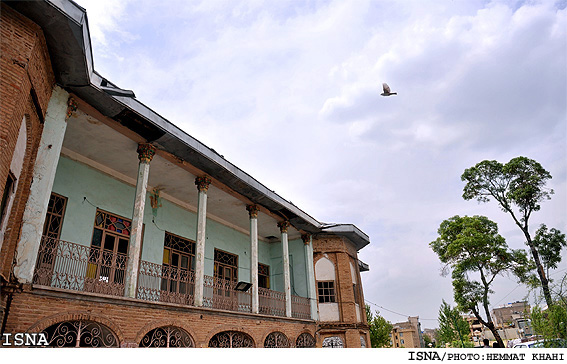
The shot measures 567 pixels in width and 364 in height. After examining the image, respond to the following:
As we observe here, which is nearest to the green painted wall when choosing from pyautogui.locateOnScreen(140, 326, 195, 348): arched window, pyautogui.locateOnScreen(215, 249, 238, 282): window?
pyautogui.locateOnScreen(215, 249, 238, 282): window

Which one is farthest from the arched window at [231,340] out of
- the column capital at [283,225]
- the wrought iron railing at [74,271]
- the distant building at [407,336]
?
the distant building at [407,336]

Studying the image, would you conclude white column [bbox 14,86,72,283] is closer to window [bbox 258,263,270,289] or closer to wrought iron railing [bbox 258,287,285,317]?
wrought iron railing [bbox 258,287,285,317]

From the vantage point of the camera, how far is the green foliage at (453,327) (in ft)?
72.7

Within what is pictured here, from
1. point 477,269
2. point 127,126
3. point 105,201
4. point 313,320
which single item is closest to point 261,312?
point 313,320

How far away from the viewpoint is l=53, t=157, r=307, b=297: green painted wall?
9930 millimetres

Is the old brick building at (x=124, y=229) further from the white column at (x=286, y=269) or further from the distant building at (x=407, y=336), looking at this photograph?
the distant building at (x=407, y=336)

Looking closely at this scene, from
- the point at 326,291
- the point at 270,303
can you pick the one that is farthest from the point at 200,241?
the point at 326,291

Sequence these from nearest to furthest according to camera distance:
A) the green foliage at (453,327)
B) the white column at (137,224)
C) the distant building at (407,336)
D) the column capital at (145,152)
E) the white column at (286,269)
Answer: the white column at (137,224) → the column capital at (145,152) → the white column at (286,269) → the green foliage at (453,327) → the distant building at (407,336)

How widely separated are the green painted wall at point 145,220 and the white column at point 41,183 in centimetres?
289

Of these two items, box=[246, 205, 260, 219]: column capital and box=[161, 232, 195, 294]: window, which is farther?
box=[246, 205, 260, 219]: column capital

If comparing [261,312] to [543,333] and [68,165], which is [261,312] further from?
[543,333]

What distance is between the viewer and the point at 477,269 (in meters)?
19.6

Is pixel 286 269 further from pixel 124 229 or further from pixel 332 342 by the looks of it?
pixel 124 229

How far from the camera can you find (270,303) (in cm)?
1270
